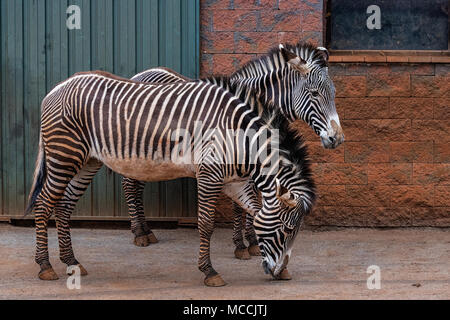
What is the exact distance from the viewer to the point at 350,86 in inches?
315

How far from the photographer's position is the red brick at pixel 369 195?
8086mm

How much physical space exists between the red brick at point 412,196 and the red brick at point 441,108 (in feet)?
2.68

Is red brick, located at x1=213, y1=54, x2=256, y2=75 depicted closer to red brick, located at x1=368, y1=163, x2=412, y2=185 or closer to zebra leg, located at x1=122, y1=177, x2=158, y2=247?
zebra leg, located at x1=122, y1=177, x2=158, y2=247

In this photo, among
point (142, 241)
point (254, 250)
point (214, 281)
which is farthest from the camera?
point (142, 241)

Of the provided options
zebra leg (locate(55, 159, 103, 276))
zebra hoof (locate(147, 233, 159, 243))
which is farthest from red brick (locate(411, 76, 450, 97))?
zebra leg (locate(55, 159, 103, 276))

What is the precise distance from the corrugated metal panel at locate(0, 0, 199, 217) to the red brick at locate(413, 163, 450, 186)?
2.59 m

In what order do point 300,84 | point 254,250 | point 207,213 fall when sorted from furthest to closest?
point 254,250
point 300,84
point 207,213

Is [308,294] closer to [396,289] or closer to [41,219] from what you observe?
[396,289]

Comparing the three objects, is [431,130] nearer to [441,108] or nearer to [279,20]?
[441,108]

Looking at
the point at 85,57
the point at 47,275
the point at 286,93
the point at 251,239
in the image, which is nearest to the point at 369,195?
the point at 251,239

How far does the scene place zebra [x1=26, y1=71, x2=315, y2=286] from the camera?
5742 millimetres

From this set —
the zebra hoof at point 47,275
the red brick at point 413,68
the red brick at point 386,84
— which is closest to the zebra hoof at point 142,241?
the zebra hoof at point 47,275

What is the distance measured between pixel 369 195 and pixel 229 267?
2.30 meters

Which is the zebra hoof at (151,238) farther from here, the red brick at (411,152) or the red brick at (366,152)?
the red brick at (411,152)
